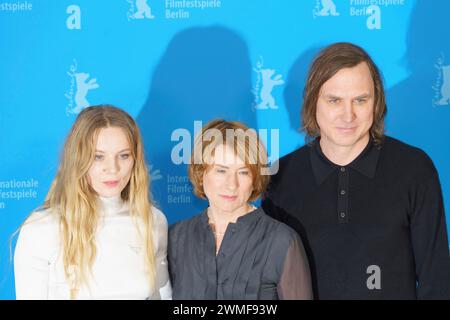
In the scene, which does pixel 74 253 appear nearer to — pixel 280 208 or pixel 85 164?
pixel 85 164

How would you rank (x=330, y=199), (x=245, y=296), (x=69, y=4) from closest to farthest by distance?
1. (x=245, y=296)
2. (x=330, y=199)
3. (x=69, y=4)

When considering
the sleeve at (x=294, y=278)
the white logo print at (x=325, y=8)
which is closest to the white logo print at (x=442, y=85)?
the white logo print at (x=325, y=8)

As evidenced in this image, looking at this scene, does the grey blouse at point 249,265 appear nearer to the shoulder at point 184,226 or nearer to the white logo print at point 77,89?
the shoulder at point 184,226

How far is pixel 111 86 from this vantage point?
2.69 m

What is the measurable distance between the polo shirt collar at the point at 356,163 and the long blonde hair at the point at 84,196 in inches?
22.9

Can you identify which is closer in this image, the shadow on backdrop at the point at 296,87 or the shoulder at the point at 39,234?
the shoulder at the point at 39,234

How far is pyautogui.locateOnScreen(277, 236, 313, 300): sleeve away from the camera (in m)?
1.95

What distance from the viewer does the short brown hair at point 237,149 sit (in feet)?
6.60

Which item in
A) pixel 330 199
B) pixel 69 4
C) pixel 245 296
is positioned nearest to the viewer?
pixel 245 296

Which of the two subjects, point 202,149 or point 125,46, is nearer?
point 202,149
